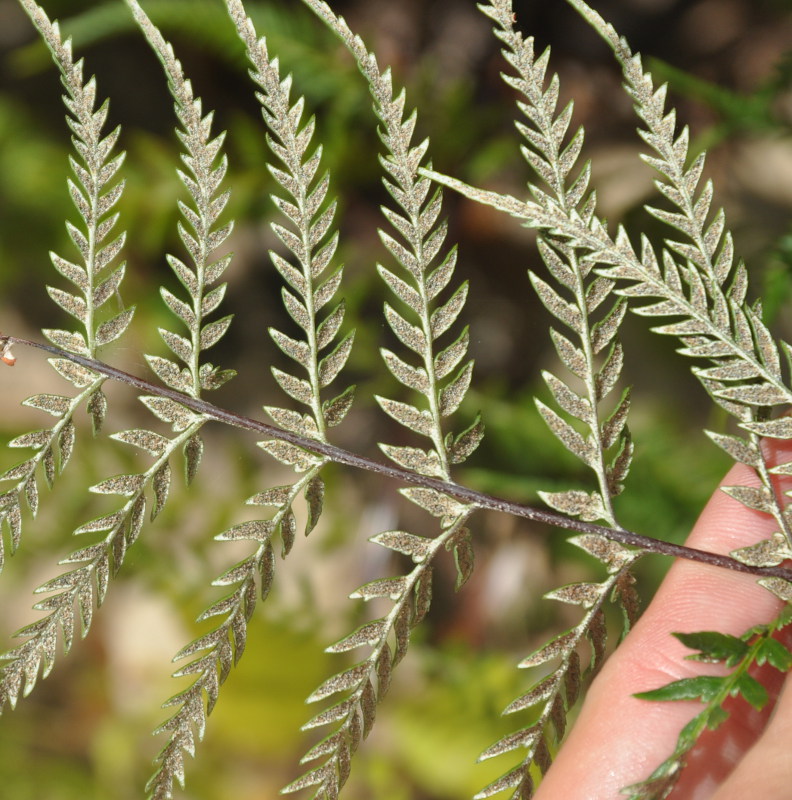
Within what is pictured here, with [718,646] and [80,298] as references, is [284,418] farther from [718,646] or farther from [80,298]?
[718,646]

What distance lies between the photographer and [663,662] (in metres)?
1.58

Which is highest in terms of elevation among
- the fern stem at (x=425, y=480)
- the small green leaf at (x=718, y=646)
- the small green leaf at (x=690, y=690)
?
the fern stem at (x=425, y=480)

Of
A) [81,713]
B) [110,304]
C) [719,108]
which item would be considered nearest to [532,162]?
[110,304]

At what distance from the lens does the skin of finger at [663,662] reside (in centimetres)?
155

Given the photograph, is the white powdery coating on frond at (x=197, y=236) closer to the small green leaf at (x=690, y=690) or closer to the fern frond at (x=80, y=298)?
the fern frond at (x=80, y=298)

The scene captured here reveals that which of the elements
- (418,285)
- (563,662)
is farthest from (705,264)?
(563,662)

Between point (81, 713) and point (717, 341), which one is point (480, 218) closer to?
point (717, 341)

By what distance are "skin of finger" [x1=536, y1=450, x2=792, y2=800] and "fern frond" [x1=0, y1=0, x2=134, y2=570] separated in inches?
47.3

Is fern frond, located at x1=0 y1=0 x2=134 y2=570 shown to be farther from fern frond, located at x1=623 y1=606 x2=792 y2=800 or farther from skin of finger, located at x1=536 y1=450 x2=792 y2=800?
skin of finger, located at x1=536 y1=450 x2=792 y2=800

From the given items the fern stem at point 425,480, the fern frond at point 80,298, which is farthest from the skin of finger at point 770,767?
the fern frond at point 80,298

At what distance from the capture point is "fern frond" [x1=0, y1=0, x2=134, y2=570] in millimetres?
1254

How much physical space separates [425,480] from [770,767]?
2.43 feet

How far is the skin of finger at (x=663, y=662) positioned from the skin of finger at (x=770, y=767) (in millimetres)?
227

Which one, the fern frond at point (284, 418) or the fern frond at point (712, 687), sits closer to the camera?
the fern frond at point (712, 687)
